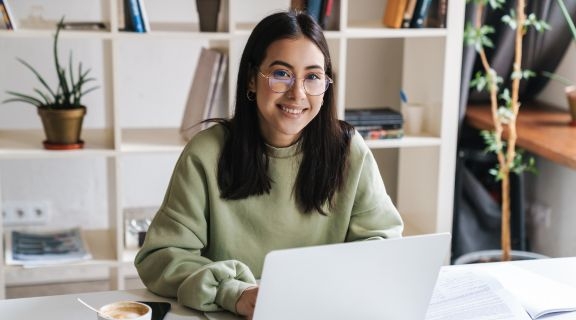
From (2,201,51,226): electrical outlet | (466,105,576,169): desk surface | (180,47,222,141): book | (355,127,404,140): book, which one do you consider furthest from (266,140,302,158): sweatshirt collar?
(2,201,51,226): electrical outlet

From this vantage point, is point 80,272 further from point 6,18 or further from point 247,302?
point 247,302

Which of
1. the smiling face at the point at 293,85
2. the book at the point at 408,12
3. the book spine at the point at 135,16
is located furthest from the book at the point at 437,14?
the smiling face at the point at 293,85

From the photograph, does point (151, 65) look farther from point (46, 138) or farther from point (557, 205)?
point (557, 205)

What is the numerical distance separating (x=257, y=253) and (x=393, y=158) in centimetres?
185

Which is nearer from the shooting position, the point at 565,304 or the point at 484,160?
the point at 565,304

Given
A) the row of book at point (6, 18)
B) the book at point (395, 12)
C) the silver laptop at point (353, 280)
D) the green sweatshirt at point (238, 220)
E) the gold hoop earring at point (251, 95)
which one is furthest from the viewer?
the book at point (395, 12)

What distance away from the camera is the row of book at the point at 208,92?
2.87 meters

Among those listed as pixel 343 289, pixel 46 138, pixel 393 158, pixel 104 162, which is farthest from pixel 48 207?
pixel 343 289

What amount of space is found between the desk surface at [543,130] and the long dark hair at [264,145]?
1249 millimetres

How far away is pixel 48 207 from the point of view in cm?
340

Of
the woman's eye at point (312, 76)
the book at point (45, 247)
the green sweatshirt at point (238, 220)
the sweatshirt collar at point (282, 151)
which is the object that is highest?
the woman's eye at point (312, 76)

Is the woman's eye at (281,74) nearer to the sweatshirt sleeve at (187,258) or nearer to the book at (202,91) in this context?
the sweatshirt sleeve at (187,258)

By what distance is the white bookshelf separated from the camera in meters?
2.85

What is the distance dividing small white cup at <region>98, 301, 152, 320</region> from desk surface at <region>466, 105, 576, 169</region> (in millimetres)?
1792
